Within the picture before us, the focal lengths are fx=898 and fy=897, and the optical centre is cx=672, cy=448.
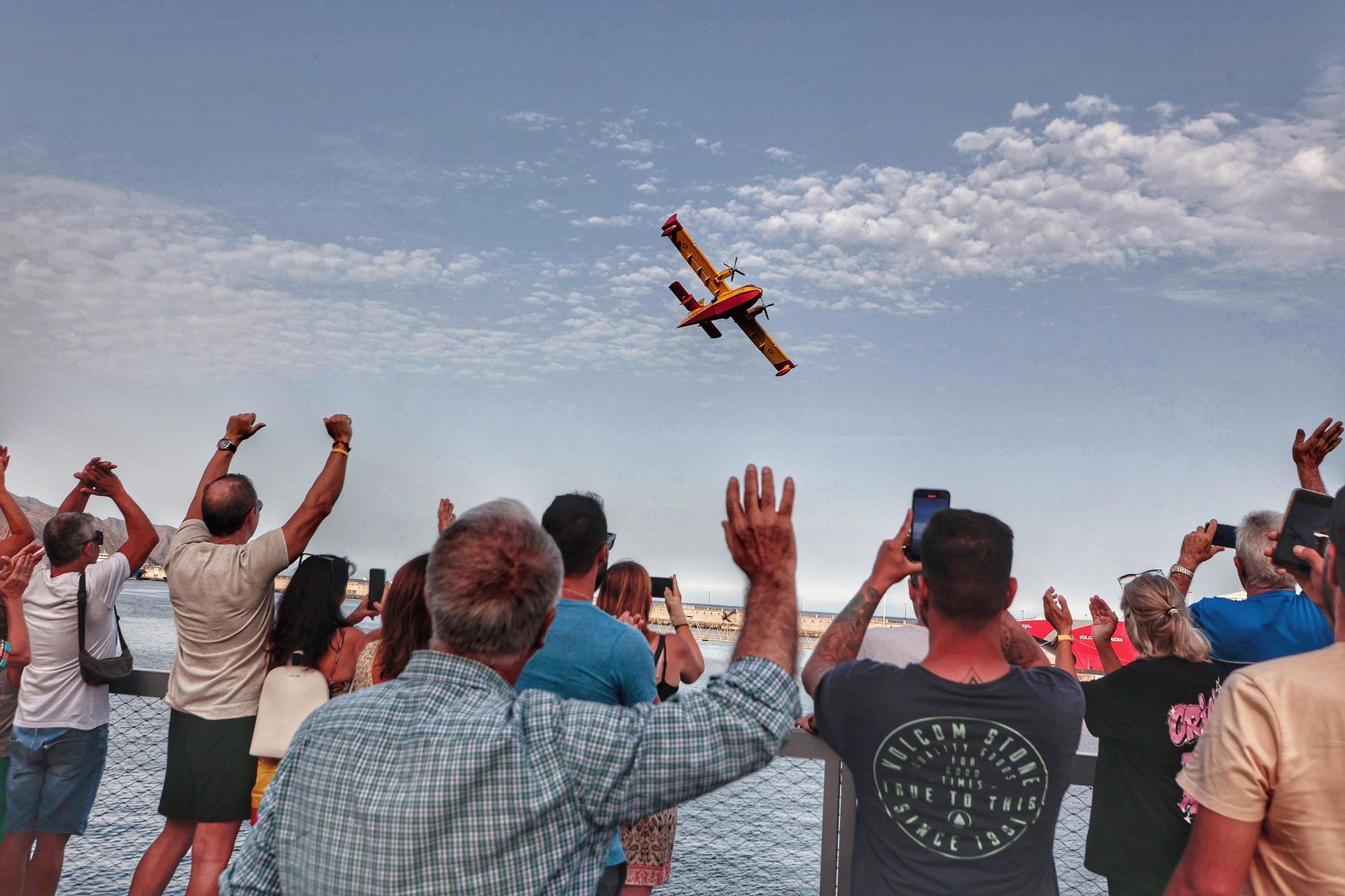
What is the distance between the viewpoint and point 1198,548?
4793 millimetres

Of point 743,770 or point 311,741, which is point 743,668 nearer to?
point 743,770

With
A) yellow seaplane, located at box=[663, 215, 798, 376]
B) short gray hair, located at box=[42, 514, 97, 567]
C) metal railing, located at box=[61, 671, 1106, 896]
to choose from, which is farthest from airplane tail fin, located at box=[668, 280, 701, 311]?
short gray hair, located at box=[42, 514, 97, 567]

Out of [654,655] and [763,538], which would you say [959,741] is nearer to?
[763,538]

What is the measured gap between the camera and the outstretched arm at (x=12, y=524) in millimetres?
5473

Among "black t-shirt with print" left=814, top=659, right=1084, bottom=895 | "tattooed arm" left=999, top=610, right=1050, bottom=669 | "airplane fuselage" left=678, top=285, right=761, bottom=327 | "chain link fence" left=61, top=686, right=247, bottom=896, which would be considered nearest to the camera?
"black t-shirt with print" left=814, top=659, right=1084, bottom=895

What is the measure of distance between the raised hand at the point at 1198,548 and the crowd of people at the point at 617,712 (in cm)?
1

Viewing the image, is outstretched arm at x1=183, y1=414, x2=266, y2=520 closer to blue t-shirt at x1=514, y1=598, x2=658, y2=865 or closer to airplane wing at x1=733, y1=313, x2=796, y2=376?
blue t-shirt at x1=514, y1=598, x2=658, y2=865

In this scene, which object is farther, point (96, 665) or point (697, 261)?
point (697, 261)

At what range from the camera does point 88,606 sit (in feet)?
16.3

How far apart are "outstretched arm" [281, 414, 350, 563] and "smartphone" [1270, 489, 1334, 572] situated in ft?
13.2

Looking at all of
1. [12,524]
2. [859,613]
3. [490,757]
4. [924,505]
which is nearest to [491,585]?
[490,757]

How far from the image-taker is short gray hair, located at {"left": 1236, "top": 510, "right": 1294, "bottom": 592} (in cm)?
445

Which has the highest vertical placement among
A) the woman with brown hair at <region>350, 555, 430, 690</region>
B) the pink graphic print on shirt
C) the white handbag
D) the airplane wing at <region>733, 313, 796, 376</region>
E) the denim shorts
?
the airplane wing at <region>733, 313, 796, 376</region>

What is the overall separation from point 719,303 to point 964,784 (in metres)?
29.4
